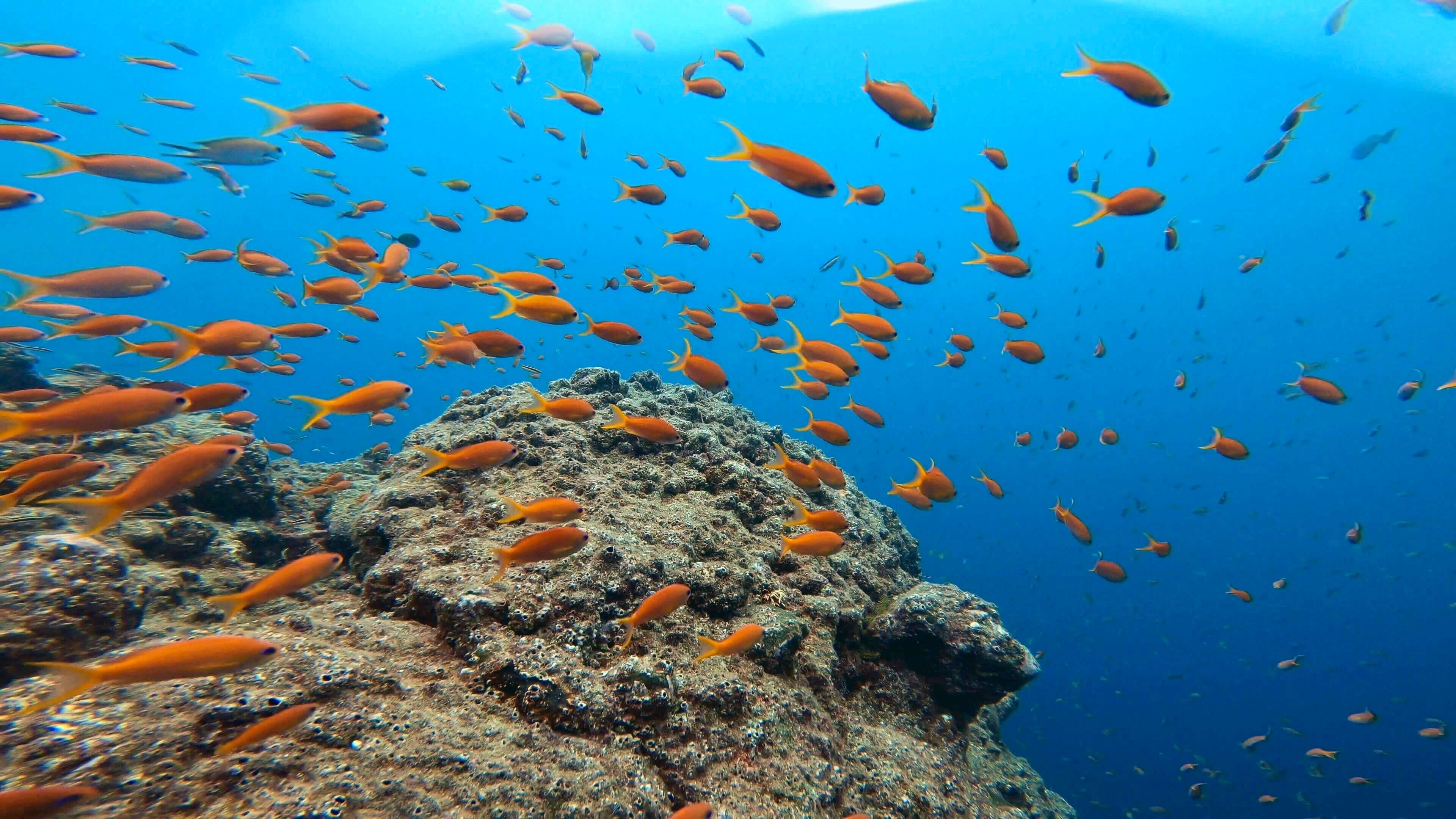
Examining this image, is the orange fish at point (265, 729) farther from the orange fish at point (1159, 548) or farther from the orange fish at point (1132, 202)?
the orange fish at point (1159, 548)

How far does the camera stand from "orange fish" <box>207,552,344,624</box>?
258 cm

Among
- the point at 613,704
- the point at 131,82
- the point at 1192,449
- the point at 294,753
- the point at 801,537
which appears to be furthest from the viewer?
the point at 1192,449

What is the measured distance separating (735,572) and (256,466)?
5040 millimetres

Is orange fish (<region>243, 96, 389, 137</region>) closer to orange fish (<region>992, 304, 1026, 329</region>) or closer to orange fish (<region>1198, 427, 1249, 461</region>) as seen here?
orange fish (<region>992, 304, 1026, 329</region>)

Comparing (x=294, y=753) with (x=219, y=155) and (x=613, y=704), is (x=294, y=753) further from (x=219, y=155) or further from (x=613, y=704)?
(x=219, y=155)

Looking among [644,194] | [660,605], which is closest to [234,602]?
[660,605]

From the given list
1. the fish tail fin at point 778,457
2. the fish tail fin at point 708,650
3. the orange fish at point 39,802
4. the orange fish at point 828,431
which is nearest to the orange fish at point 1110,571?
the orange fish at point 828,431

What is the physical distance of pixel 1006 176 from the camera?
46875 millimetres

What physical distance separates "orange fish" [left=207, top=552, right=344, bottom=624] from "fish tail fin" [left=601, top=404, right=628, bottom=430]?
212 cm

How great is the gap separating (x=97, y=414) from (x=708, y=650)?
11.7 feet

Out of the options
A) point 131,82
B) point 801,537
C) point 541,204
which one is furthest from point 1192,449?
point 131,82

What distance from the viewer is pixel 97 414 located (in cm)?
276

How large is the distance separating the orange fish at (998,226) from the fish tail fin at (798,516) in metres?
2.90

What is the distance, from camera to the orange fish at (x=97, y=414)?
2652 millimetres
